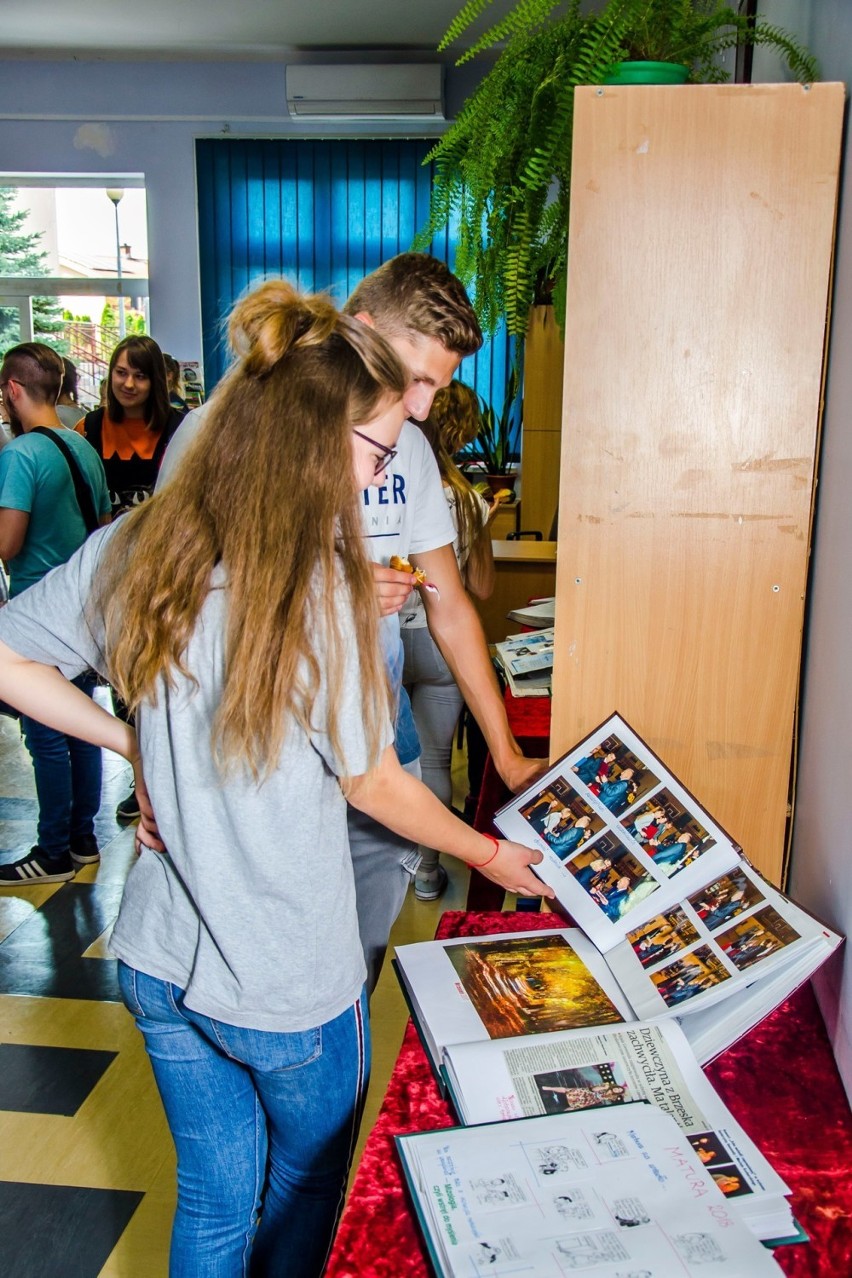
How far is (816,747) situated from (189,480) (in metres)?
0.80

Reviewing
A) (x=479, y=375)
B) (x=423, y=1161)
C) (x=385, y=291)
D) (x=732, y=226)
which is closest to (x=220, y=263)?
(x=479, y=375)

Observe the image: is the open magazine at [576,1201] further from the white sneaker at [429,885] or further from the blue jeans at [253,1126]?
the white sneaker at [429,885]

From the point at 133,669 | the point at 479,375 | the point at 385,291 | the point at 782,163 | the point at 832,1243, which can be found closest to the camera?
the point at 832,1243

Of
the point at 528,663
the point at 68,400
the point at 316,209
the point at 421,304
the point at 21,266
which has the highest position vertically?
the point at 316,209

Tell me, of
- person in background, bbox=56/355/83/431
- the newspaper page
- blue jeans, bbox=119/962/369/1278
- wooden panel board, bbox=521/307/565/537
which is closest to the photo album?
the newspaper page

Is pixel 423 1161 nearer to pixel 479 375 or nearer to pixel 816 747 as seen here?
pixel 816 747

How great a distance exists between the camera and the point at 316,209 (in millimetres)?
7051

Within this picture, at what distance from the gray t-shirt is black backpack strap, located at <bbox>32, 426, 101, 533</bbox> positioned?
2028 mm

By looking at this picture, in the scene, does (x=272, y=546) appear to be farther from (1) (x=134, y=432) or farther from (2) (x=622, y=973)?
(1) (x=134, y=432)

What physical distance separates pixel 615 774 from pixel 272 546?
60 centimetres

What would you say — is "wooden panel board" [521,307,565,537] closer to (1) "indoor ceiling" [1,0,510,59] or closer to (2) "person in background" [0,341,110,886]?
(1) "indoor ceiling" [1,0,510,59]

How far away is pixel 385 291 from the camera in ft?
5.33

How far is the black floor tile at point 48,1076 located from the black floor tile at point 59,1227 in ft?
0.70

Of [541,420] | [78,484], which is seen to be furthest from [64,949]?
[541,420]
